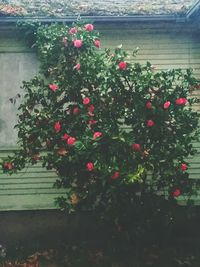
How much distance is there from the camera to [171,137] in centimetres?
766

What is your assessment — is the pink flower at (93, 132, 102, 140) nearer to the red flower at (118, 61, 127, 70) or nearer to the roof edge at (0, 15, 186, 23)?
the red flower at (118, 61, 127, 70)

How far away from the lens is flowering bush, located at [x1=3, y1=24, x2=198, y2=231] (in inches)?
293

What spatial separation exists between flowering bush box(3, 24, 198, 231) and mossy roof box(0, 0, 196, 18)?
5.98ft

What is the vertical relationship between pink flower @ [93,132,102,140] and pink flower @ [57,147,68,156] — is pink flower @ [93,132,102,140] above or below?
above

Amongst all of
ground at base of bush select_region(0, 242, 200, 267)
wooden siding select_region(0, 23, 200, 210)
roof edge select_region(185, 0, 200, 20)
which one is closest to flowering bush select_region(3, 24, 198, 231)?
ground at base of bush select_region(0, 242, 200, 267)

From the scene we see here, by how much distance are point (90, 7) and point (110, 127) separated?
353 centimetres

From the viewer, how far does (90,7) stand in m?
9.80

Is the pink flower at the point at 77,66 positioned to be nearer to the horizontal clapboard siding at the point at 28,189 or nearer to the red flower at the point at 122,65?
the red flower at the point at 122,65

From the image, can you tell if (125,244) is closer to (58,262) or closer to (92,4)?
(58,262)

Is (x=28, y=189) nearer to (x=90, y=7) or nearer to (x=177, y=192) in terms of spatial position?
(x=177, y=192)

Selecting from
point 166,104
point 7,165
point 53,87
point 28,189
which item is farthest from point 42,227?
point 166,104

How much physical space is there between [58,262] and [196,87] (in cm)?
388

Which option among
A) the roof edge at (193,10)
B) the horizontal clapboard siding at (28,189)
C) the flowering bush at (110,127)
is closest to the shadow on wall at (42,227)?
the horizontal clapboard siding at (28,189)

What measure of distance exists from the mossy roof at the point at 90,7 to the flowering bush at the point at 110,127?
5.98 feet
